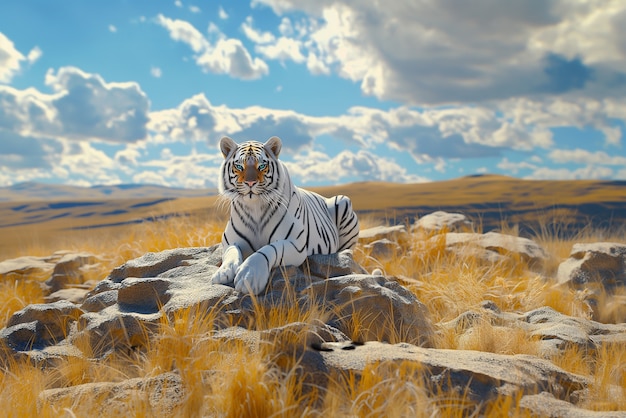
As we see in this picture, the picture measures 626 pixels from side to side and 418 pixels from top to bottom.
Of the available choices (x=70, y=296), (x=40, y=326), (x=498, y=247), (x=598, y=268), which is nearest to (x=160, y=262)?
(x=40, y=326)

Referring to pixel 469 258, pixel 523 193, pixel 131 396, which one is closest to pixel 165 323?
pixel 131 396

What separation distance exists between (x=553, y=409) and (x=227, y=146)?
365cm

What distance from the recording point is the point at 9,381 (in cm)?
454

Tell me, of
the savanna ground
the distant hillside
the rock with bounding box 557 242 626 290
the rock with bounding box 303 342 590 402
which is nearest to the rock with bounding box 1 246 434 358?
the savanna ground

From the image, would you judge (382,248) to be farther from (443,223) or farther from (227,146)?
(227,146)

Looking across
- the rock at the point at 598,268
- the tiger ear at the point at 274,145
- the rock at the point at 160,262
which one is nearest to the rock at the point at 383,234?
the rock at the point at 598,268

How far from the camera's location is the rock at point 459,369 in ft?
11.6

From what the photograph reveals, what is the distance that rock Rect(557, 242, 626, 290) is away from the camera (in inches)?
323

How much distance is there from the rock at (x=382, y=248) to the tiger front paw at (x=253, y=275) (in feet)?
14.5

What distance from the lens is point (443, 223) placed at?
1172cm

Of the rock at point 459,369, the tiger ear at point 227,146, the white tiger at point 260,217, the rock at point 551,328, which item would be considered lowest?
the rock at point 551,328

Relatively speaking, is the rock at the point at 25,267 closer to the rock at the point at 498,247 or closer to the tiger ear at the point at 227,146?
the tiger ear at the point at 227,146

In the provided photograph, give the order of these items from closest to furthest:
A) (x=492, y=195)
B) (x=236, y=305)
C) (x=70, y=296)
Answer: (x=236, y=305) → (x=70, y=296) → (x=492, y=195)

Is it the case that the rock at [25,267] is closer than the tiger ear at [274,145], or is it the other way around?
the tiger ear at [274,145]
